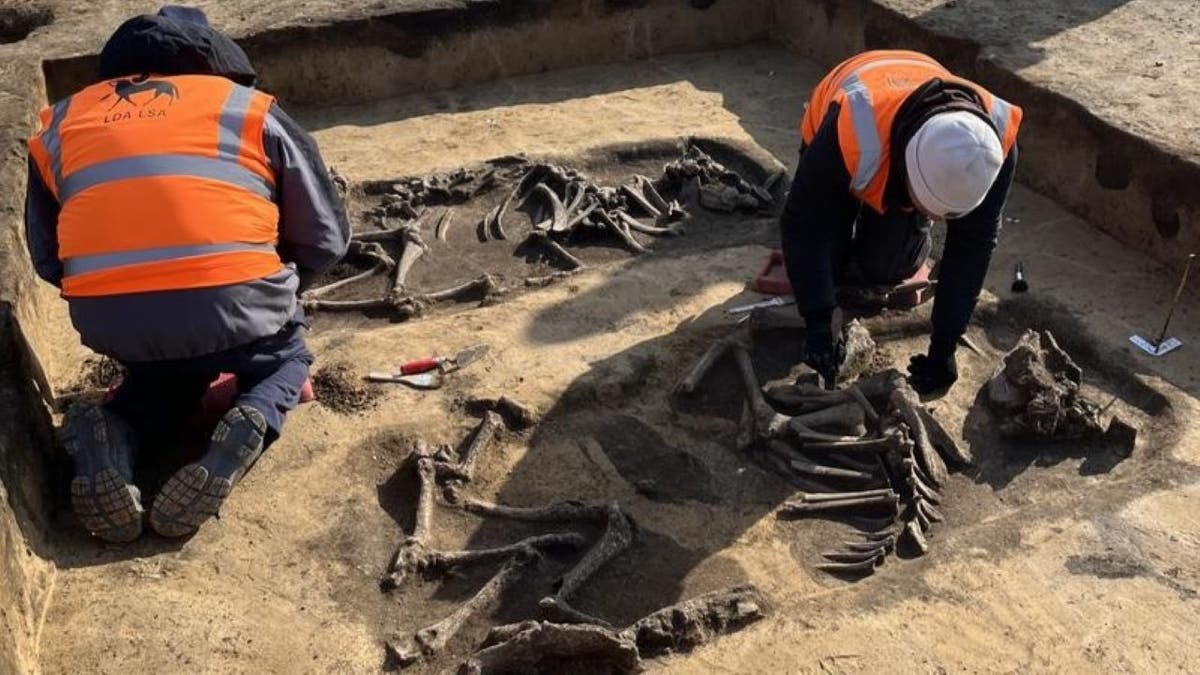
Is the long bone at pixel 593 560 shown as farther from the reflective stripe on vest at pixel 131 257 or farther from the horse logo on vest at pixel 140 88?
the horse logo on vest at pixel 140 88

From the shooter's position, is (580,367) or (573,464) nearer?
(573,464)

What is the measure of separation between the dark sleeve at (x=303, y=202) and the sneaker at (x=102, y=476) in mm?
967

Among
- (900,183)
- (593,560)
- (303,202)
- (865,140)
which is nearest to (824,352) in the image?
(900,183)

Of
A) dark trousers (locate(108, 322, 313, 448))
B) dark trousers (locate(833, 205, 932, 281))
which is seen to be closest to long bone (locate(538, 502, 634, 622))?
dark trousers (locate(108, 322, 313, 448))

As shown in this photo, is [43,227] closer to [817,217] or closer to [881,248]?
[817,217]

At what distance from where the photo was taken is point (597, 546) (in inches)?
156

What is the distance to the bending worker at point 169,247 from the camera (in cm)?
387

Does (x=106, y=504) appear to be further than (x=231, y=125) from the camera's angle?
No

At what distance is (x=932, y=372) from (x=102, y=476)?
3339 mm

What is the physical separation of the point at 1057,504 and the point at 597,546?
1.83 metres

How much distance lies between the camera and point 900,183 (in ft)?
14.2

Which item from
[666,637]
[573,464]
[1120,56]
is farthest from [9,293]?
[1120,56]

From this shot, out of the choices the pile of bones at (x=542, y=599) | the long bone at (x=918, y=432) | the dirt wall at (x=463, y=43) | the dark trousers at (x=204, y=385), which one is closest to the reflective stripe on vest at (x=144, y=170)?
the dark trousers at (x=204, y=385)

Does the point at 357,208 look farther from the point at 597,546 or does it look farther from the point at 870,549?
the point at 870,549
